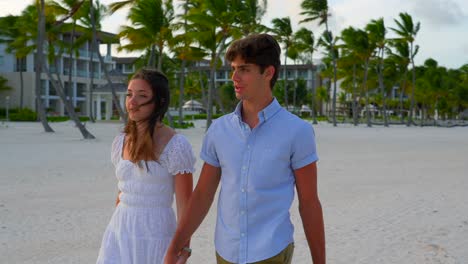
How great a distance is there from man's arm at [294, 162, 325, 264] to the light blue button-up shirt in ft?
0.13

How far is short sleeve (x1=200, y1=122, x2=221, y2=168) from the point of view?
6.77 ft

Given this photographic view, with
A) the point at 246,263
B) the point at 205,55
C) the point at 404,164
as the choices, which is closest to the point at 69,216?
the point at 246,263

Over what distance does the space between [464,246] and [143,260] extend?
3.87 meters

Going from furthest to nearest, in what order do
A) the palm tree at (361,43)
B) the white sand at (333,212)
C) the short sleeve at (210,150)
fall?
the palm tree at (361,43)
the white sand at (333,212)
the short sleeve at (210,150)

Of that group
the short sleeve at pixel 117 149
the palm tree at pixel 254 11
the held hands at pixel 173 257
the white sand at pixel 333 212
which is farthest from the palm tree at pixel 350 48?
the held hands at pixel 173 257

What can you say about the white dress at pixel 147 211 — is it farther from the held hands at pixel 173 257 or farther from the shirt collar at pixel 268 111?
the shirt collar at pixel 268 111

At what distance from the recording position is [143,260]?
8.00 ft

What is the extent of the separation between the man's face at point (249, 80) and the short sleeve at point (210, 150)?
0.16m

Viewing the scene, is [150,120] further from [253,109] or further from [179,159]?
[253,109]

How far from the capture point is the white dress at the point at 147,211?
8.04 feet

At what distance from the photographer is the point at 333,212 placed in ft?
23.1

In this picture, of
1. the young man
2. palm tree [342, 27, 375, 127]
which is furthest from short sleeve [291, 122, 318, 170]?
palm tree [342, 27, 375, 127]

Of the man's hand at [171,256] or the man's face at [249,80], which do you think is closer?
the man's face at [249,80]

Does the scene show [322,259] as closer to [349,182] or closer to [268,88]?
[268,88]
